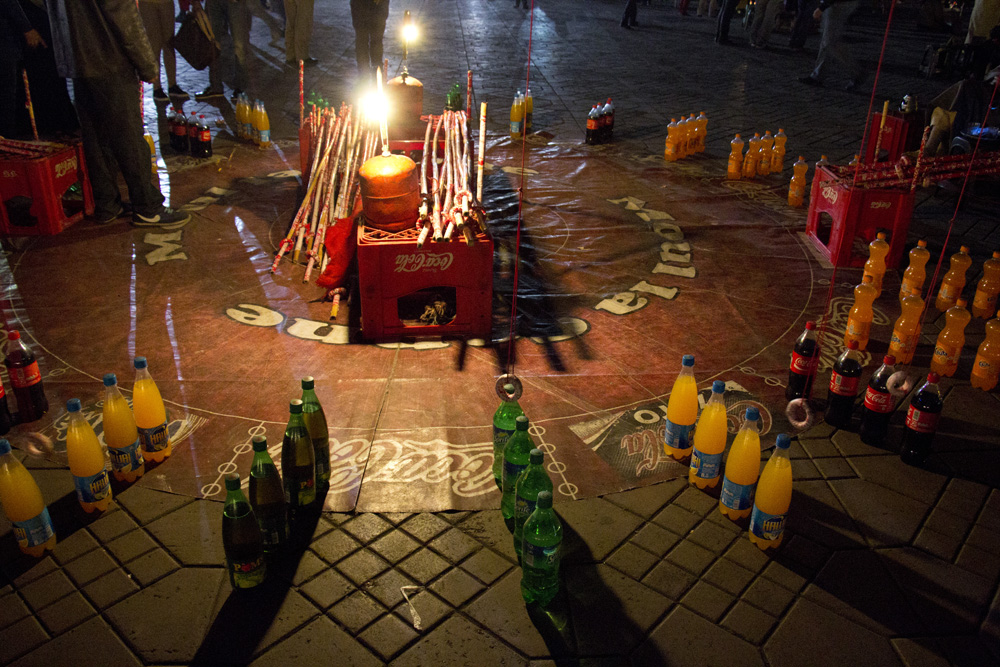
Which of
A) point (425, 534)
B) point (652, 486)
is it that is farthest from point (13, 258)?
point (652, 486)

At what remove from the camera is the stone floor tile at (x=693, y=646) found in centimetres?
296

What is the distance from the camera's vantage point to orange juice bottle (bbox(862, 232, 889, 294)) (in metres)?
5.49

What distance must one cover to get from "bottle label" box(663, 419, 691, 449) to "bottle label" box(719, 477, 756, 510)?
463 millimetres

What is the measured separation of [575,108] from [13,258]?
7.95 metres

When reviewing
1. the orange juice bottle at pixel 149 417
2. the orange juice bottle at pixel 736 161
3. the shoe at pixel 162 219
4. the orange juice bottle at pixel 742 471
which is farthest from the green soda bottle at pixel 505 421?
the orange juice bottle at pixel 736 161

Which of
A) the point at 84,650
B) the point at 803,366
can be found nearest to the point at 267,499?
the point at 84,650

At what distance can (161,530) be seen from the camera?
357cm

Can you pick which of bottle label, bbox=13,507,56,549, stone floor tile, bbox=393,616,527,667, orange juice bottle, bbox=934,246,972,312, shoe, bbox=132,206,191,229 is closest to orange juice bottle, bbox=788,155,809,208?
orange juice bottle, bbox=934,246,972,312

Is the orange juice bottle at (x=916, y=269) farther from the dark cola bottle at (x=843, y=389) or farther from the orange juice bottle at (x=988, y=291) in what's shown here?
the dark cola bottle at (x=843, y=389)

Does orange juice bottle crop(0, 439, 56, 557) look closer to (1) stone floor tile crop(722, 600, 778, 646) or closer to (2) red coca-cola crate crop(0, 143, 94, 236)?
(1) stone floor tile crop(722, 600, 778, 646)

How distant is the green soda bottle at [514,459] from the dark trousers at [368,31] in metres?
9.37

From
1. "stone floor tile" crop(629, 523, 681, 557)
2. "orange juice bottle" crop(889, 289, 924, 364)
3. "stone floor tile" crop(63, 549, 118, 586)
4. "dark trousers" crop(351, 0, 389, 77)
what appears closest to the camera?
"stone floor tile" crop(63, 549, 118, 586)

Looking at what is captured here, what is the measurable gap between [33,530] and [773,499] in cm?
334

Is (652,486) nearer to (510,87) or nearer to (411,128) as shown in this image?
(411,128)
